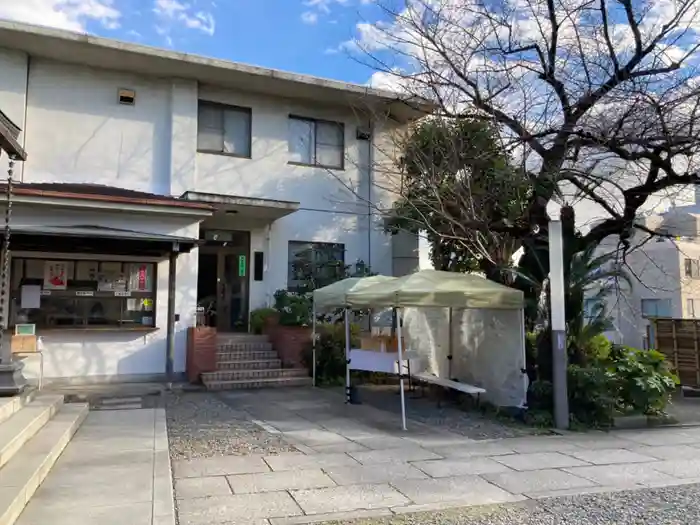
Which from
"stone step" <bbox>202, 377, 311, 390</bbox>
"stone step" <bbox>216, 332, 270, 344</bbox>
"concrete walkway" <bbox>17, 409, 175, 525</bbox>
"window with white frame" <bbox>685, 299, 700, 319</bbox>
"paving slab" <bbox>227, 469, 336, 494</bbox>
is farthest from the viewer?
"window with white frame" <bbox>685, 299, 700, 319</bbox>

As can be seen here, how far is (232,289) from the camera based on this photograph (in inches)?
591

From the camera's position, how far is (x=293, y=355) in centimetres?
1320

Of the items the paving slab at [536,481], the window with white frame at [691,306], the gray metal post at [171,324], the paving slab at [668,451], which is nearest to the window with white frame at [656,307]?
the window with white frame at [691,306]

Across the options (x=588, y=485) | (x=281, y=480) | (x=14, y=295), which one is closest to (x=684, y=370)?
(x=588, y=485)

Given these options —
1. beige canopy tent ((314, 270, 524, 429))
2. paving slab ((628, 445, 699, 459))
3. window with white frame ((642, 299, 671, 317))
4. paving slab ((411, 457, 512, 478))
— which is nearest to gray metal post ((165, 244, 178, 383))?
beige canopy tent ((314, 270, 524, 429))

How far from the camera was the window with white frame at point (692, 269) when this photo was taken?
78.6 feet

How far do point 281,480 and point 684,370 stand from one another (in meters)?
10.8

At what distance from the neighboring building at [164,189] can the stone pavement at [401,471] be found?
17.1 ft

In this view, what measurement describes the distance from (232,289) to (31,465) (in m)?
9.60

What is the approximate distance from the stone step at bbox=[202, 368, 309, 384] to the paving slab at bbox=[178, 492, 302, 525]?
7053mm

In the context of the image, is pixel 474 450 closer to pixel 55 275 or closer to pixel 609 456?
pixel 609 456

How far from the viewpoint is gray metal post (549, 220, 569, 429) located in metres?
8.64

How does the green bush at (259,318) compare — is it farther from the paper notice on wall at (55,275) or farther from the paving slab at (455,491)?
the paving slab at (455,491)

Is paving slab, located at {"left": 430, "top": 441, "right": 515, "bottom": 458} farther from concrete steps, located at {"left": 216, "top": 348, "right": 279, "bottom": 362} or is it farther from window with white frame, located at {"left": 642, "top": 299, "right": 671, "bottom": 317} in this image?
window with white frame, located at {"left": 642, "top": 299, "right": 671, "bottom": 317}
